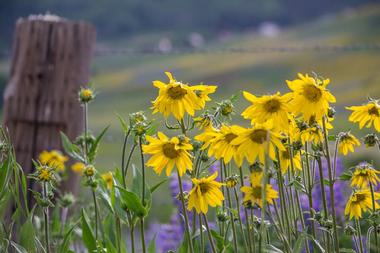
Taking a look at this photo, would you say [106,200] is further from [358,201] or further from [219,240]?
[358,201]

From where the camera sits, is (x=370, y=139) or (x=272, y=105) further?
(x=370, y=139)

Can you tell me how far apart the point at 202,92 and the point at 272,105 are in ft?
0.60

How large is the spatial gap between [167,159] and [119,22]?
36407 millimetres

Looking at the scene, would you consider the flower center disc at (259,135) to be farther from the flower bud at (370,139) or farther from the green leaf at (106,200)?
the green leaf at (106,200)

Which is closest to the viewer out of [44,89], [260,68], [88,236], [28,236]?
[28,236]

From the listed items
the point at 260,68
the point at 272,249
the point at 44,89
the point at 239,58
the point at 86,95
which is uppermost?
the point at 239,58

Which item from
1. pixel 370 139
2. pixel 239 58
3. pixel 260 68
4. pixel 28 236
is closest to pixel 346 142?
pixel 370 139

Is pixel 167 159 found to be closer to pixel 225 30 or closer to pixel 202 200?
pixel 202 200

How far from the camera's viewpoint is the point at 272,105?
1070 mm

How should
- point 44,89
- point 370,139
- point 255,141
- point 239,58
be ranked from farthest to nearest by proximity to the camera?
point 239,58 → point 44,89 → point 370,139 → point 255,141

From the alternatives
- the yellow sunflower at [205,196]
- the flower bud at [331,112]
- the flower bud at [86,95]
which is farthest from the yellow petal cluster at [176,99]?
the flower bud at [86,95]

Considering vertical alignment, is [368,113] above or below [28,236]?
above

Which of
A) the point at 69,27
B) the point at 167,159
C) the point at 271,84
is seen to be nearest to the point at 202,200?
the point at 167,159

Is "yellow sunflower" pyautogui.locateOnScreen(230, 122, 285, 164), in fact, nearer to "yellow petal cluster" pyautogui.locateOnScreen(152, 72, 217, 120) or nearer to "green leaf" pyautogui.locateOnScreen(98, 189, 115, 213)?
"yellow petal cluster" pyautogui.locateOnScreen(152, 72, 217, 120)
